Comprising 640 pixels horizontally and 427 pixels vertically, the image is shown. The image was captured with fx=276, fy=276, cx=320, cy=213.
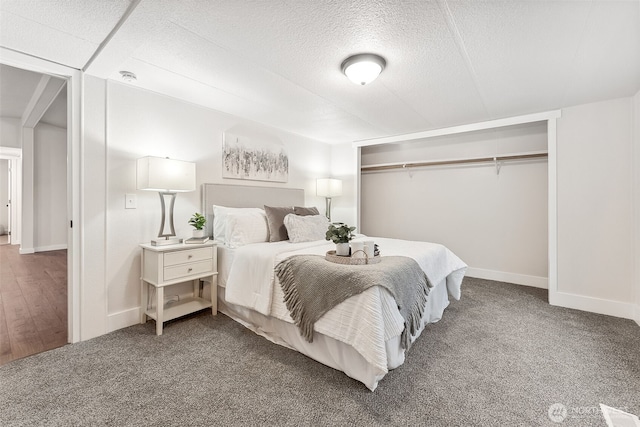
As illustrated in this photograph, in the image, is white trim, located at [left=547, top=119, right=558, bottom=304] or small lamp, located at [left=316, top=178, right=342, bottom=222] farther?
small lamp, located at [left=316, top=178, right=342, bottom=222]

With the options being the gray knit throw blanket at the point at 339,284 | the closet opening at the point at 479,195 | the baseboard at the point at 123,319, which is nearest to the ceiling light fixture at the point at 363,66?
the gray knit throw blanket at the point at 339,284

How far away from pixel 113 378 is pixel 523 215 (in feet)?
15.8

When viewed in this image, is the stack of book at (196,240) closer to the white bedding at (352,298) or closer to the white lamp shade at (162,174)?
the white bedding at (352,298)

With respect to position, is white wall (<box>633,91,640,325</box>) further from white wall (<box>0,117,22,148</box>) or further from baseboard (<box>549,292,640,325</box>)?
white wall (<box>0,117,22,148</box>)

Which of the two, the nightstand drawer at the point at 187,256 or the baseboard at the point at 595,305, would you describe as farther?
the baseboard at the point at 595,305

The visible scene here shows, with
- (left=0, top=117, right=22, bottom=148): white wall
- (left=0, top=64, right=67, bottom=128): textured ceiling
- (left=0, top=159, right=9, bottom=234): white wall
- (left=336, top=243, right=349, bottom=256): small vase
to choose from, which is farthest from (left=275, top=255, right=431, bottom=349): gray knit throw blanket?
(left=0, top=159, right=9, bottom=234): white wall

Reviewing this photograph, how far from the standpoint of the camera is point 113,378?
180 centimetres

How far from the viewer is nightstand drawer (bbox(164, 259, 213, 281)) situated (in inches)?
97.3

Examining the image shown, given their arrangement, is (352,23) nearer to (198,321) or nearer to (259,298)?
(259,298)

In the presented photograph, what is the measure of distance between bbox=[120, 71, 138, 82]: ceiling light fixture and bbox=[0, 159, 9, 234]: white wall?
7933 mm

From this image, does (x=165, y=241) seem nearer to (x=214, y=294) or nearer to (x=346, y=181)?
(x=214, y=294)

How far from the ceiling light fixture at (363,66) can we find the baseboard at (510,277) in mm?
3502

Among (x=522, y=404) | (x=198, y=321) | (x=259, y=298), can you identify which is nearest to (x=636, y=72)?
(x=522, y=404)

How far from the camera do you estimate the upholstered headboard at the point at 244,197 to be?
3205 mm
